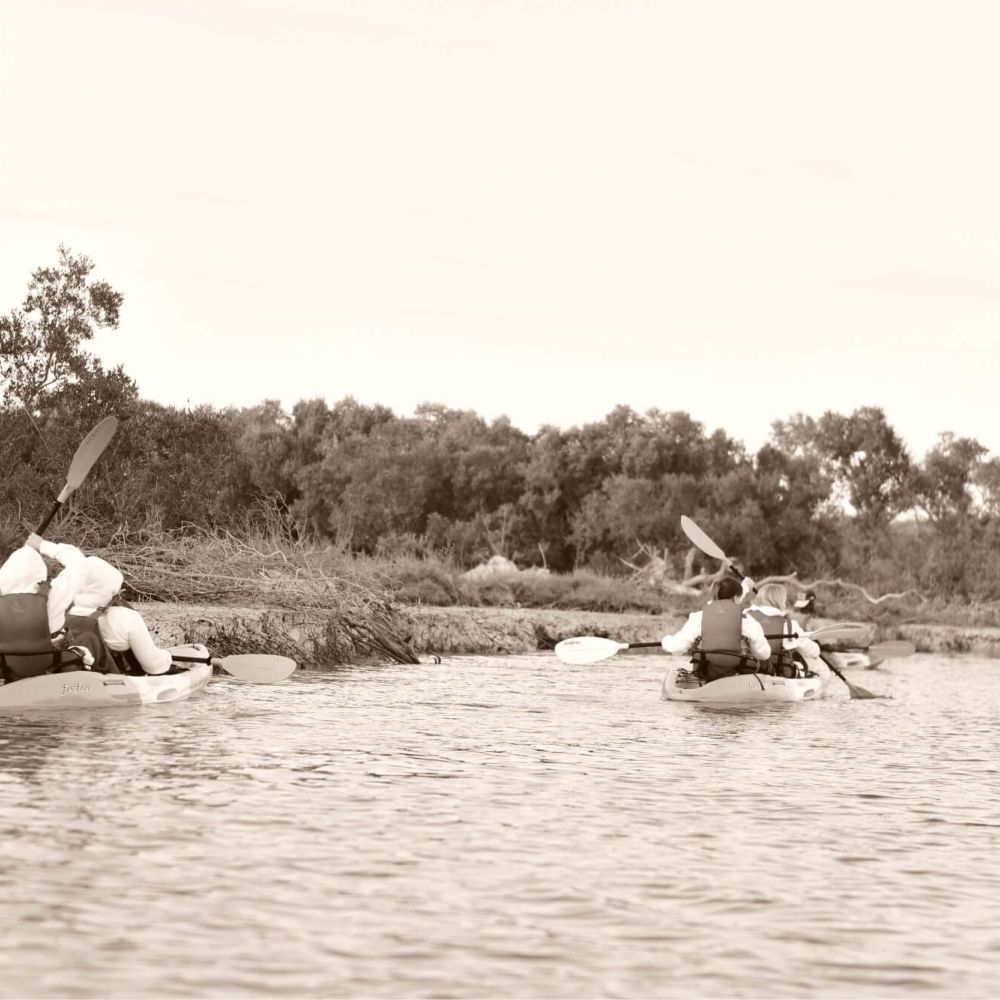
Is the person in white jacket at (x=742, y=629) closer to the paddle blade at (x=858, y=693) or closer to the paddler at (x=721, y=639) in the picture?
the paddler at (x=721, y=639)

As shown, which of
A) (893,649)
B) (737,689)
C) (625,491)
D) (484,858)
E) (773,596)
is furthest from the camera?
(625,491)

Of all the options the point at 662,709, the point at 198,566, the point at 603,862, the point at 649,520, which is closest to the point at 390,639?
the point at 198,566

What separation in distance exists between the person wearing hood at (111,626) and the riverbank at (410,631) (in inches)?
128

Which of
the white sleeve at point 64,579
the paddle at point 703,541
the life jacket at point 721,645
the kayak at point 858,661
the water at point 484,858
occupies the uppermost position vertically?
the paddle at point 703,541

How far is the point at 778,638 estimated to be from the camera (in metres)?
17.8

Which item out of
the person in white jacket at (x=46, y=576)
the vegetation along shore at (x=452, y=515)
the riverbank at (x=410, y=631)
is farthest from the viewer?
the vegetation along shore at (x=452, y=515)

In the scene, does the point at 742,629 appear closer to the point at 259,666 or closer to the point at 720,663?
→ the point at 720,663

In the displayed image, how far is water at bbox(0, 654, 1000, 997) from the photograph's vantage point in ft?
19.8

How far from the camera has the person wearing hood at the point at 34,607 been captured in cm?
1277

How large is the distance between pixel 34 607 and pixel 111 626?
4.87 ft

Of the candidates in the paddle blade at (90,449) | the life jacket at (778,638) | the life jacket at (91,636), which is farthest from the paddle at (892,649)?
the life jacket at (91,636)

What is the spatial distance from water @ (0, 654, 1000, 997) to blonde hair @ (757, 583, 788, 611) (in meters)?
3.93

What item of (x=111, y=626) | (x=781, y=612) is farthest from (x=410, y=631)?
(x=111, y=626)

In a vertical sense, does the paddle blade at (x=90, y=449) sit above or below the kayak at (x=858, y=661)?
above
